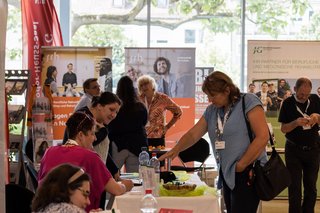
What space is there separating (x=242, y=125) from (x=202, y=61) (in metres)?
5.63

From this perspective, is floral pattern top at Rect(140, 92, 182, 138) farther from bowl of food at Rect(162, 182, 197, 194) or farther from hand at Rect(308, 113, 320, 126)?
bowl of food at Rect(162, 182, 197, 194)

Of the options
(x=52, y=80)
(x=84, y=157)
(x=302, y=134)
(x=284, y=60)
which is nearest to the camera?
(x=84, y=157)

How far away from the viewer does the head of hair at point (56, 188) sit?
9.04 feet

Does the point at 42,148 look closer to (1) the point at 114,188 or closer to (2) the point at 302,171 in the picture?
(2) the point at 302,171

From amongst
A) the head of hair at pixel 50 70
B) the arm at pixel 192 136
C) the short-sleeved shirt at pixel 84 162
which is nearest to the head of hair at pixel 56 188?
the short-sleeved shirt at pixel 84 162

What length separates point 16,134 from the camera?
742cm

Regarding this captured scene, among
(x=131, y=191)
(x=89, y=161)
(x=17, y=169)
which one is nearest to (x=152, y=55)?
(x=17, y=169)

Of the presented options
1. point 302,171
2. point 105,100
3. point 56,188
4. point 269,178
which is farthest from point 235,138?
point 302,171

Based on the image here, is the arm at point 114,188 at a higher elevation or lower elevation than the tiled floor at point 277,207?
higher

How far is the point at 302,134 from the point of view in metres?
6.68

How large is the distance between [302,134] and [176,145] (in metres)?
2.31

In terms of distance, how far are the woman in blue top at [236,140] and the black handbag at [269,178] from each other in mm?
41

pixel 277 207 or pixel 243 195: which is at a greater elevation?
pixel 243 195

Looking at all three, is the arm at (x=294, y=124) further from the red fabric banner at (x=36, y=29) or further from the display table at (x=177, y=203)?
the red fabric banner at (x=36, y=29)
